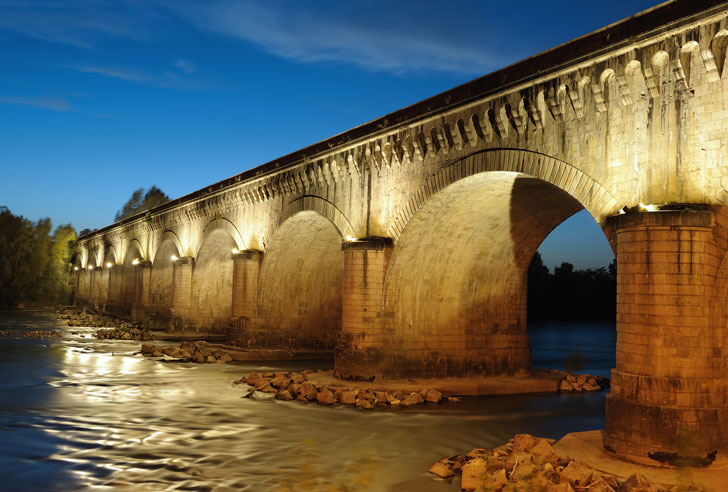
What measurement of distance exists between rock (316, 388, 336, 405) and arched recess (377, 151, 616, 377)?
5.79 feet

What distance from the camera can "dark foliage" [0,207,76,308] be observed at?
5806 centimetres

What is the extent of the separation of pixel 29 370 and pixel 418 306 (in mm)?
10636

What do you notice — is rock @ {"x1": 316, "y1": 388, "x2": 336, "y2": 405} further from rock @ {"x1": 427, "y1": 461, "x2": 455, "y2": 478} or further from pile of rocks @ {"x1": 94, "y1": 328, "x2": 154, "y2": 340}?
pile of rocks @ {"x1": 94, "y1": 328, "x2": 154, "y2": 340}

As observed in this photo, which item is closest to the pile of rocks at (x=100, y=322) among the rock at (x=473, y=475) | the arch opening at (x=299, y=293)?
the arch opening at (x=299, y=293)

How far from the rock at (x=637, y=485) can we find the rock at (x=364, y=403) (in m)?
6.80

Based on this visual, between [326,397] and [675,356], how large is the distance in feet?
24.6

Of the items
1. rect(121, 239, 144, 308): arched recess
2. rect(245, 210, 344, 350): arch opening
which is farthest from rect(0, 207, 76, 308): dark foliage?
rect(245, 210, 344, 350): arch opening

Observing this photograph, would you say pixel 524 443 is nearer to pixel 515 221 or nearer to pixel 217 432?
pixel 217 432

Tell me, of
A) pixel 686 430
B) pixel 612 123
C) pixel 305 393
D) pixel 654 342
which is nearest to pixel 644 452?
pixel 686 430

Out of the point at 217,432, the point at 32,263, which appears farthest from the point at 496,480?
the point at 32,263

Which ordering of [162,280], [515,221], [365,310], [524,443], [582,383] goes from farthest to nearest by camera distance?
[162,280], [582,383], [365,310], [515,221], [524,443]

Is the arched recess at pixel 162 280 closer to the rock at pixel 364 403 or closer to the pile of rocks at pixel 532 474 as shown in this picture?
the rock at pixel 364 403

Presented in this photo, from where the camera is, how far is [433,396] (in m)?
14.6

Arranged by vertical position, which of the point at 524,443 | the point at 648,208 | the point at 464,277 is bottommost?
the point at 524,443
